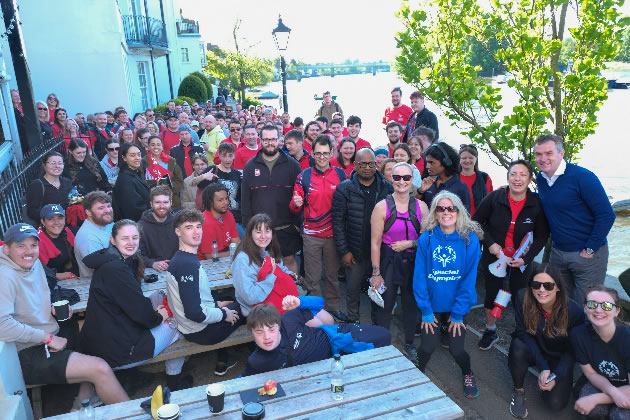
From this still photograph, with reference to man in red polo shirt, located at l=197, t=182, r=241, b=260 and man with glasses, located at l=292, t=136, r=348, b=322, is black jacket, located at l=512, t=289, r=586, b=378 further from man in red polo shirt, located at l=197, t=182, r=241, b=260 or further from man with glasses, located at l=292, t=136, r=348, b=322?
man in red polo shirt, located at l=197, t=182, r=241, b=260

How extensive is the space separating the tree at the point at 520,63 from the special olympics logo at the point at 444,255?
2.05 meters

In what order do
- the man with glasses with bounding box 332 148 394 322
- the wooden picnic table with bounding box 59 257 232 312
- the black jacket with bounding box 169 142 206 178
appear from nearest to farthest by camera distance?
the wooden picnic table with bounding box 59 257 232 312 → the man with glasses with bounding box 332 148 394 322 → the black jacket with bounding box 169 142 206 178

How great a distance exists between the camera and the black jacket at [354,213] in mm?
4699

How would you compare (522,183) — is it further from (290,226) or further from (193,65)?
(193,65)

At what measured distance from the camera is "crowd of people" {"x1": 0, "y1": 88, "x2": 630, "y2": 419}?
3.45 metres

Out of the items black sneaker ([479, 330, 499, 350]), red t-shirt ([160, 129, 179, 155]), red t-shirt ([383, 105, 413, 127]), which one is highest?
red t-shirt ([383, 105, 413, 127])

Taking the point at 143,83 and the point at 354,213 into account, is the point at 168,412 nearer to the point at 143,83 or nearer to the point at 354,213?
the point at 354,213

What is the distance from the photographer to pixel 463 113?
6.20 m

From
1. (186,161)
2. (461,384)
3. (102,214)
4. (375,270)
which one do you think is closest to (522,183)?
(375,270)

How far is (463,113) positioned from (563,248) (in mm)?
2582

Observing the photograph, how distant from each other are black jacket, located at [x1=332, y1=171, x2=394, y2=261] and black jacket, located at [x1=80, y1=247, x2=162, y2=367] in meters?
2.05

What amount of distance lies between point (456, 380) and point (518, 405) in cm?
60

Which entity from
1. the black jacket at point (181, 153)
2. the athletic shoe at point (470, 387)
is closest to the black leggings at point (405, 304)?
the athletic shoe at point (470, 387)

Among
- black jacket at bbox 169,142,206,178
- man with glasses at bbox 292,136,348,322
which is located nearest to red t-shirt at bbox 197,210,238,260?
man with glasses at bbox 292,136,348,322
